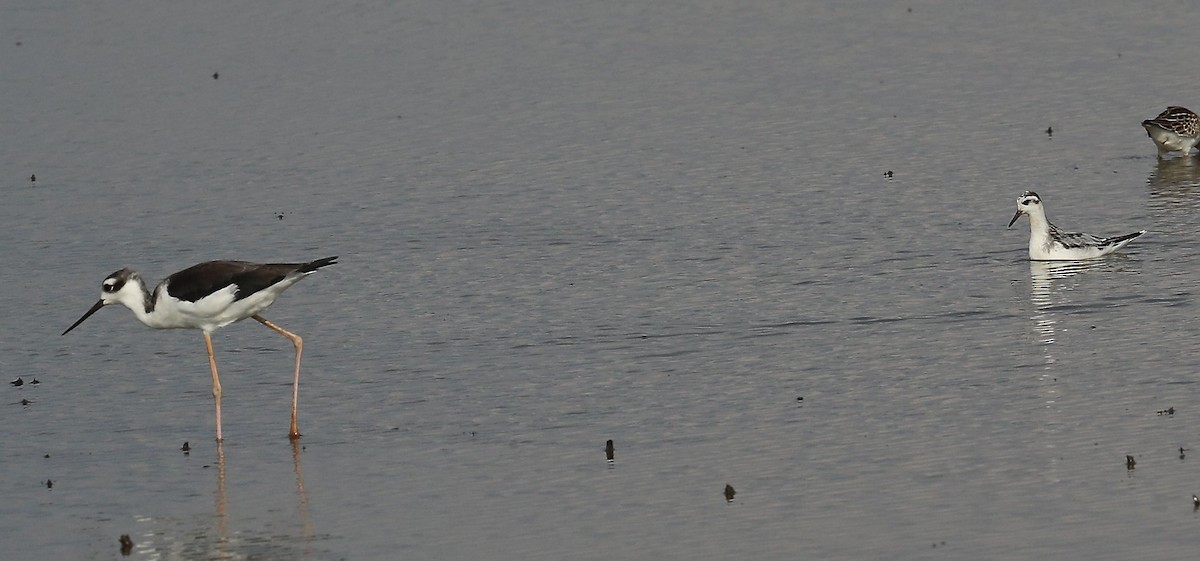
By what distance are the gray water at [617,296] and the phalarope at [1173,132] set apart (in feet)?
1.21

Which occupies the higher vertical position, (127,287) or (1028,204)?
(1028,204)

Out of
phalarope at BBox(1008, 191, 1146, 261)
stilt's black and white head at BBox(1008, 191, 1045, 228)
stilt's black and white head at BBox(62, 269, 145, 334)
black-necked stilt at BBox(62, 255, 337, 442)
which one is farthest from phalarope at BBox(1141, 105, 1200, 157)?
stilt's black and white head at BBox(62, 269, 145, 334)

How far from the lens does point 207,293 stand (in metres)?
13.2

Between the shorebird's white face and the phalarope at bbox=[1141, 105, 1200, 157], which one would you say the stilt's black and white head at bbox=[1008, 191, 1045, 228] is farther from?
the shorebird's white face

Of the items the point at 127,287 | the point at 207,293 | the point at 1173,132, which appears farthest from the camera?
the point at 1173,132

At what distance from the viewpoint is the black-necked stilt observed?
43.4 feet

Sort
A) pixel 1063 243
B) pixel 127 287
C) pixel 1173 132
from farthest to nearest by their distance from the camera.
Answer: pixel 1173 132 → pixel 1063 243 → pixel 127 287

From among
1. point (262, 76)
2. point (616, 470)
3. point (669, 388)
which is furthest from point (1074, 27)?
point (616, 470)

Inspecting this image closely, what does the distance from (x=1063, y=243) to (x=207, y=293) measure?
26.4 ft

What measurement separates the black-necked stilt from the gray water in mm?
638

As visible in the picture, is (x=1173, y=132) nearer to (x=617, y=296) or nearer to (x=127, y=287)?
(x=617, y=296)

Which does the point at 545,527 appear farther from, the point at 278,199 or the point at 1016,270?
the point at 278,199

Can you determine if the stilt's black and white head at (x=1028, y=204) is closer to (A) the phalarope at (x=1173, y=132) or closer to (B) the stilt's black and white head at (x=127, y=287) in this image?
(A) the phalarope at (x=1173, y=132)

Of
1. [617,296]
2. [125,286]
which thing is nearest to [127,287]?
[125,286]
